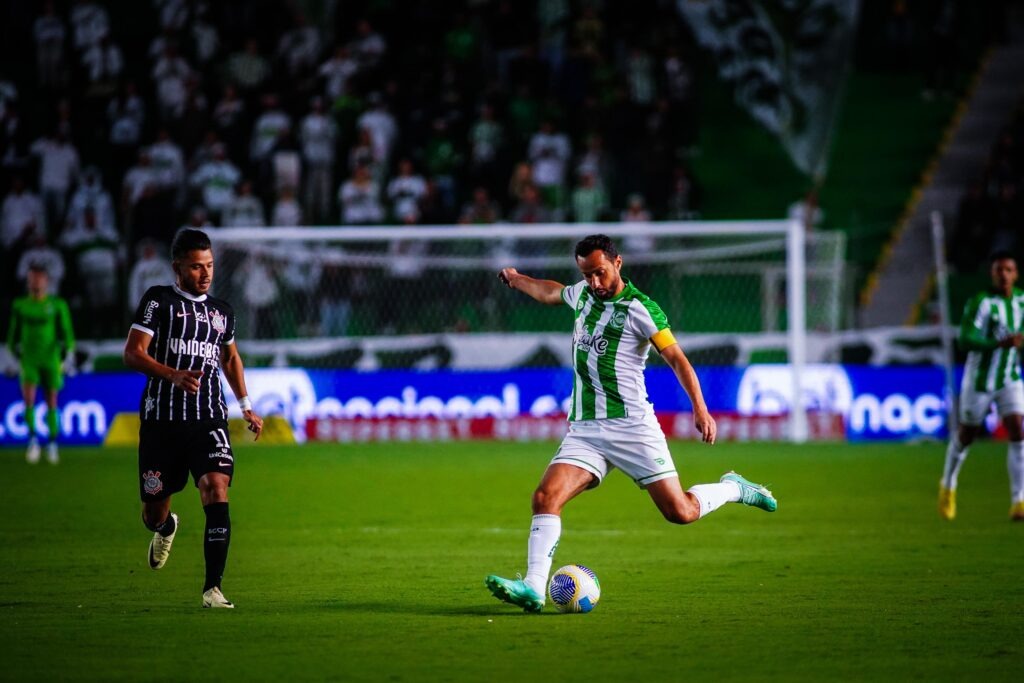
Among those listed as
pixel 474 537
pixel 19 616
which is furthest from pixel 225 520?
pixel 474 537

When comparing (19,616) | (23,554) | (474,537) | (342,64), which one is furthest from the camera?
(342,64)

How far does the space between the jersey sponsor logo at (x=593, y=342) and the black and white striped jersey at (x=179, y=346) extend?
1975 mm

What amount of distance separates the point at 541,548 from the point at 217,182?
19043mm

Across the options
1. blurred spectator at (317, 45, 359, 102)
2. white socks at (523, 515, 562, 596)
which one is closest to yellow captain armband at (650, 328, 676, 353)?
white socks at (523, 515, 562, 596)

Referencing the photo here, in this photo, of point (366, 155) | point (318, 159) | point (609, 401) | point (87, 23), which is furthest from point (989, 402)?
point (87, 23)

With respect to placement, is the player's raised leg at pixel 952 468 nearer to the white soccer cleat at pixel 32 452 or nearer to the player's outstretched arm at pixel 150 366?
the player's outstretched arm at pixel 150 366

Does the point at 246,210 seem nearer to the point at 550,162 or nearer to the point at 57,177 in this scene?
the point at 57,177

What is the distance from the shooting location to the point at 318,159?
2659cm

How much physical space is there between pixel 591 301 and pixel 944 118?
22.9 metres

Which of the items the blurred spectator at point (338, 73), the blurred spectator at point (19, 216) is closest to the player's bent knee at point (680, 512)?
the blurred spectator at point (19, 216)

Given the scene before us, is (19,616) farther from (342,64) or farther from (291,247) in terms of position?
(342,64)

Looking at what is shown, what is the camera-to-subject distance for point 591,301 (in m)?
8.48

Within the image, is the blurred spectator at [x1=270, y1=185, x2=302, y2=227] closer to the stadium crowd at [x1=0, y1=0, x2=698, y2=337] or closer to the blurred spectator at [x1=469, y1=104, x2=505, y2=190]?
the stadium crowd at [x1=0, y1=0, x2=698, y2=337]

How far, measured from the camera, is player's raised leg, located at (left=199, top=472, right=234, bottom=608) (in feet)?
27.2
